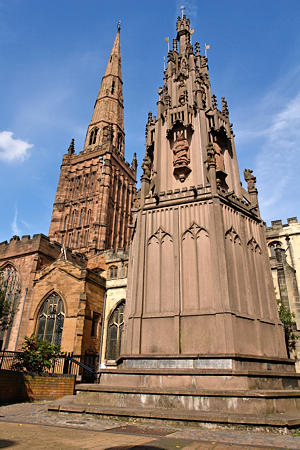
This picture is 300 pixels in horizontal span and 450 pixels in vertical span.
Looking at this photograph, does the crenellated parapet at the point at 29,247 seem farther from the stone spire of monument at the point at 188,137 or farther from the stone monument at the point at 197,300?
the stone monument at the point at 197,300

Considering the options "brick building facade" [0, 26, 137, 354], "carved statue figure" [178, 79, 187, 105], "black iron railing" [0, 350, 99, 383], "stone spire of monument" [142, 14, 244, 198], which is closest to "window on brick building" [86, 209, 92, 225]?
"brick building facade" [0, 26, 137, 354]

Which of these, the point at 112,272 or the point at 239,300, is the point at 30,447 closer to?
the point at 239,300

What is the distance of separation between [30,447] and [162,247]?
295 inches

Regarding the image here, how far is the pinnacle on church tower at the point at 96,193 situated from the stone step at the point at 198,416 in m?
37.5

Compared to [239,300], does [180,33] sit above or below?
above

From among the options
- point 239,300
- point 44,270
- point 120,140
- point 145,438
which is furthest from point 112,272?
point 120,140

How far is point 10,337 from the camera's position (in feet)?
86.5

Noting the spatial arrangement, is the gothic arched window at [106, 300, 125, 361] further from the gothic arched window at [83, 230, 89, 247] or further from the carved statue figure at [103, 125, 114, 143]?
the carved statue figure at [103, 125, 114, 143]

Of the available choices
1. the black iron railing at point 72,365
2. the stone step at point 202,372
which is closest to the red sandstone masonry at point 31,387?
the black iron railing at point 72,365

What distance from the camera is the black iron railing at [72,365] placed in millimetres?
15000

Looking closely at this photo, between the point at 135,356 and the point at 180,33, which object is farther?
the point at 180,33

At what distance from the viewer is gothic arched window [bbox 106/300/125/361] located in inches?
930

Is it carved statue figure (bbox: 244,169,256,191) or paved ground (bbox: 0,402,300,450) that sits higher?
carved statue figure (bbox: 244,169,256,191)

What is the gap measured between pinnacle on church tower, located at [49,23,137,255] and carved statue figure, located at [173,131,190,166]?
32.0 meters
